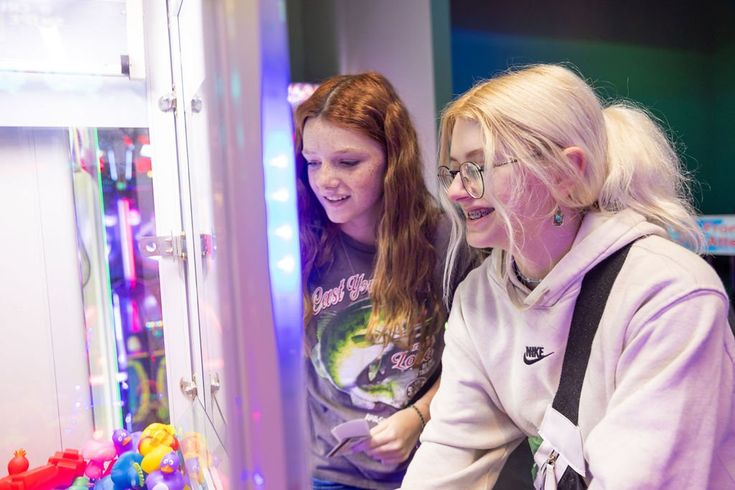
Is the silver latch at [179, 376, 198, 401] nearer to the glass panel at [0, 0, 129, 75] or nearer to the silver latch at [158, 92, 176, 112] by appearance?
the silver latch at [158, 92, 176, 112]

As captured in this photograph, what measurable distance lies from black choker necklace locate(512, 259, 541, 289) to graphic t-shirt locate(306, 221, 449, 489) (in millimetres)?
238

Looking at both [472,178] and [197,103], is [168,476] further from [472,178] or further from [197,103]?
[472,178]

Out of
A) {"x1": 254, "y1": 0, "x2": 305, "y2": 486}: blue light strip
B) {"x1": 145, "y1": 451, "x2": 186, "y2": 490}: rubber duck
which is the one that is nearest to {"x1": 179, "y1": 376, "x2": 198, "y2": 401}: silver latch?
{"x1": 145, "y1": 451, "x2": 186, "y2": 490}: rubber duck

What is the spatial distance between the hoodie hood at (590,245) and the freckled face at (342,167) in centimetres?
35

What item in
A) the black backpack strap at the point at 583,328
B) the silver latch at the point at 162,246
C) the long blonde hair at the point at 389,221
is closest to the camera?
the black backpack strap at the point at 583,328

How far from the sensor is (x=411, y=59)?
5.99 feet

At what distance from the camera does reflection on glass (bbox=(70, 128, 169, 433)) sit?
1662mm

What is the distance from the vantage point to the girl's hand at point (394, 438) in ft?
3.29

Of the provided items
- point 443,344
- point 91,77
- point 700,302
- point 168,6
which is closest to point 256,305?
point 700,302

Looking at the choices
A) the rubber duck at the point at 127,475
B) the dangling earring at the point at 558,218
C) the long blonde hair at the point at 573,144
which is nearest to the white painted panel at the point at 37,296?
the rubber duck at the point at 127,475

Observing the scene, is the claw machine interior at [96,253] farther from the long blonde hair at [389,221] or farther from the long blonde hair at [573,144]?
the long blonde hair at [573,144]

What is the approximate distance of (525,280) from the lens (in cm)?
94

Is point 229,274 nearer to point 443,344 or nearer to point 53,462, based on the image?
point 443,344

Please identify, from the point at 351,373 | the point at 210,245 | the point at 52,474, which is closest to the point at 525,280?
the point at 351,373
